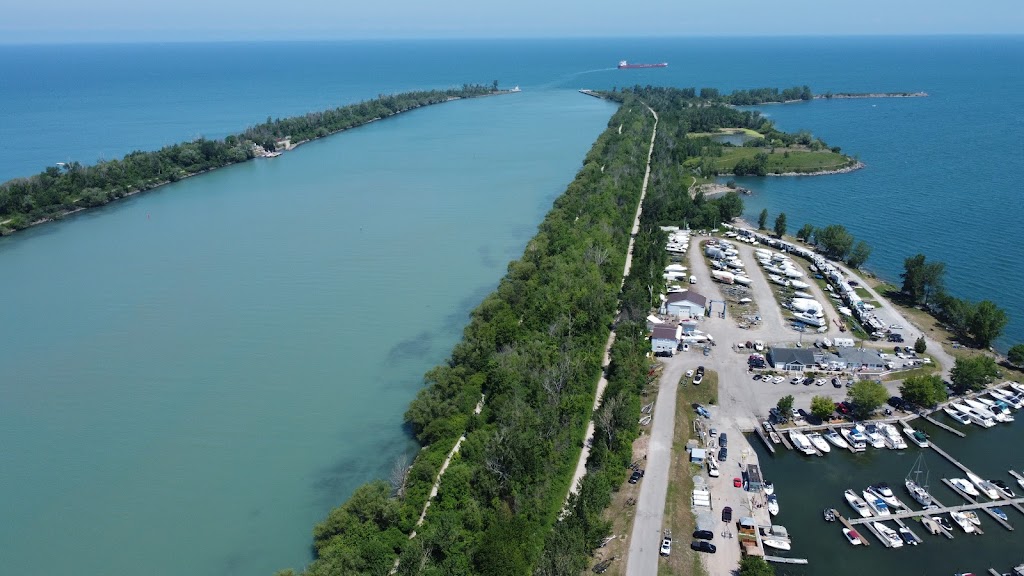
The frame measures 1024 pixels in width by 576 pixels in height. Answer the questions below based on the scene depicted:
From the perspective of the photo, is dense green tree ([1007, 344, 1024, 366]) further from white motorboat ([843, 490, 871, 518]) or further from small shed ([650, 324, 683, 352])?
small shed ([650, 324, 683, 352])

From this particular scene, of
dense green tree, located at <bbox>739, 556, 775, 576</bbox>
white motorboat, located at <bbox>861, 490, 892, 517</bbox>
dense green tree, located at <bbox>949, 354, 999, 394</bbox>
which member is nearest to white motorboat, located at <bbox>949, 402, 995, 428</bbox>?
dense green tree, located at <bbox>949, 354, 999, 394</bbox>

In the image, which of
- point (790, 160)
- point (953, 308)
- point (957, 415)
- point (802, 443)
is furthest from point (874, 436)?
point (790, 160)

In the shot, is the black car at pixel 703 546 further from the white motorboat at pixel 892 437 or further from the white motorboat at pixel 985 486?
the white motorboat at pixel 985 486

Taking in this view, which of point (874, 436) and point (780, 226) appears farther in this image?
point (780, 226)

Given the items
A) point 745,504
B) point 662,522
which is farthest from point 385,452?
point 745,504

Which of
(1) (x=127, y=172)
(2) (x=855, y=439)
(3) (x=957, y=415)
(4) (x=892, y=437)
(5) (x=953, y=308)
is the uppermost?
(1) (x=127, y=172)

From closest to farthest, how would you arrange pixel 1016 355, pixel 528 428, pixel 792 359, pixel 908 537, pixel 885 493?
1. pixel 908 537
2. pixel 885 493
3. pixel 528 428
4. pixel 1016 355
5. pixel 792 359

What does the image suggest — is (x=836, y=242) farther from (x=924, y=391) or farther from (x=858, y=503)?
(x=858, y=503)
